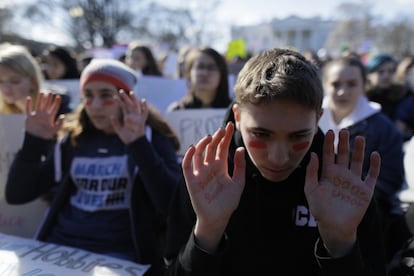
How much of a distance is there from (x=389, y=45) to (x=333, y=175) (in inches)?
1692

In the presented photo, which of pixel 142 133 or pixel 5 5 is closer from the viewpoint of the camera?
pixel 142 133

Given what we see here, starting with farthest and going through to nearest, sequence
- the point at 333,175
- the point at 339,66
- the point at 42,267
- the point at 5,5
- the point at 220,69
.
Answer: the point at 5,5
the point at 220,69
the point at 339,66
the point at 42,267
the point at 333,175

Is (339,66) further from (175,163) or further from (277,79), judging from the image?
(277,79)

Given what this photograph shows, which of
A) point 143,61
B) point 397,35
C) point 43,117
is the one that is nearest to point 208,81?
point 43,117

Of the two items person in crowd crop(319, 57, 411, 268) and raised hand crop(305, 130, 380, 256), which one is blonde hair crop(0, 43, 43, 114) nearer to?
person in crowd crop(319, 57, 411, 268)

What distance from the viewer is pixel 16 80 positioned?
2.96 metres

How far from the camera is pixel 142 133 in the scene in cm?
223

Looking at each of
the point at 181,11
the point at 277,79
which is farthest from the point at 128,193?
the point at 181,11

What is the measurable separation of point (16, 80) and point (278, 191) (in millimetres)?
2175

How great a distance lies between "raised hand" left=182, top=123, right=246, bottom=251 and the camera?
4.75ft

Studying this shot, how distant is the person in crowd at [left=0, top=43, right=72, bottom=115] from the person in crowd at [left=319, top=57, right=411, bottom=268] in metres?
2.10

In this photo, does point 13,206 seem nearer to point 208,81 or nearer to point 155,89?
point 208,81

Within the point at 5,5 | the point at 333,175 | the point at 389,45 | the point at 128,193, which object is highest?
the point at 5,5

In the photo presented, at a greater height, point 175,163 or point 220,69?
point 220,69
